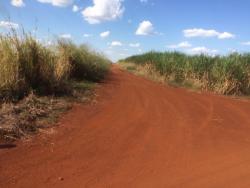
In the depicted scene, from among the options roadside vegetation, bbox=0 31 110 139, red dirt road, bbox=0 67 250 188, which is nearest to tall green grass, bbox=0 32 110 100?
roadside vegetation, bbox=0 31 110 139

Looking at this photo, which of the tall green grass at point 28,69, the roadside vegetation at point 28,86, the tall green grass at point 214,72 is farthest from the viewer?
the tall green grass at point 214,72

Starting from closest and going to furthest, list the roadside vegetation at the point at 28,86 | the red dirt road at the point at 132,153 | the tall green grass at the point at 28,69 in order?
→ the red dirt road at the point at 132,153, the roadside vegetation at the point at 28,86, the tall green grass at the point at 28,69

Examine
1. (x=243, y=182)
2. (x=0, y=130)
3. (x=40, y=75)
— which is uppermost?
(x=40, y=75)

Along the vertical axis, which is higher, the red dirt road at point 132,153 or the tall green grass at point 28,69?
the tall green grass at point 28,69

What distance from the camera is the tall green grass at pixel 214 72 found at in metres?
16.6

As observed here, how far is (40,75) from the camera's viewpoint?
29.1 feet

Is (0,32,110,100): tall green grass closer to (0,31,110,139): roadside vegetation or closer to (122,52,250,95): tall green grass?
(0,31,110,139): roadside vegetation

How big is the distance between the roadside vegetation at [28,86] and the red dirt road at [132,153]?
436 mm

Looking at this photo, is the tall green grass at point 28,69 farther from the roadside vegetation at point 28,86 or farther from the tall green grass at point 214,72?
the tall green grass at point 214,72

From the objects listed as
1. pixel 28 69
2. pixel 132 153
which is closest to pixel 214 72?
pixel 28 69

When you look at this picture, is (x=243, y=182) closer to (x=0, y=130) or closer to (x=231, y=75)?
(x=0, y=130)

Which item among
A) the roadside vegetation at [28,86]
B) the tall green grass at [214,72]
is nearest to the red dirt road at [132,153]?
the roadside vegetation at [28,86]

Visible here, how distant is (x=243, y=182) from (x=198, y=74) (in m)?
13.8

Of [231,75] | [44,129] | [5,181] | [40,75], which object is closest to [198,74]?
[231,75]
